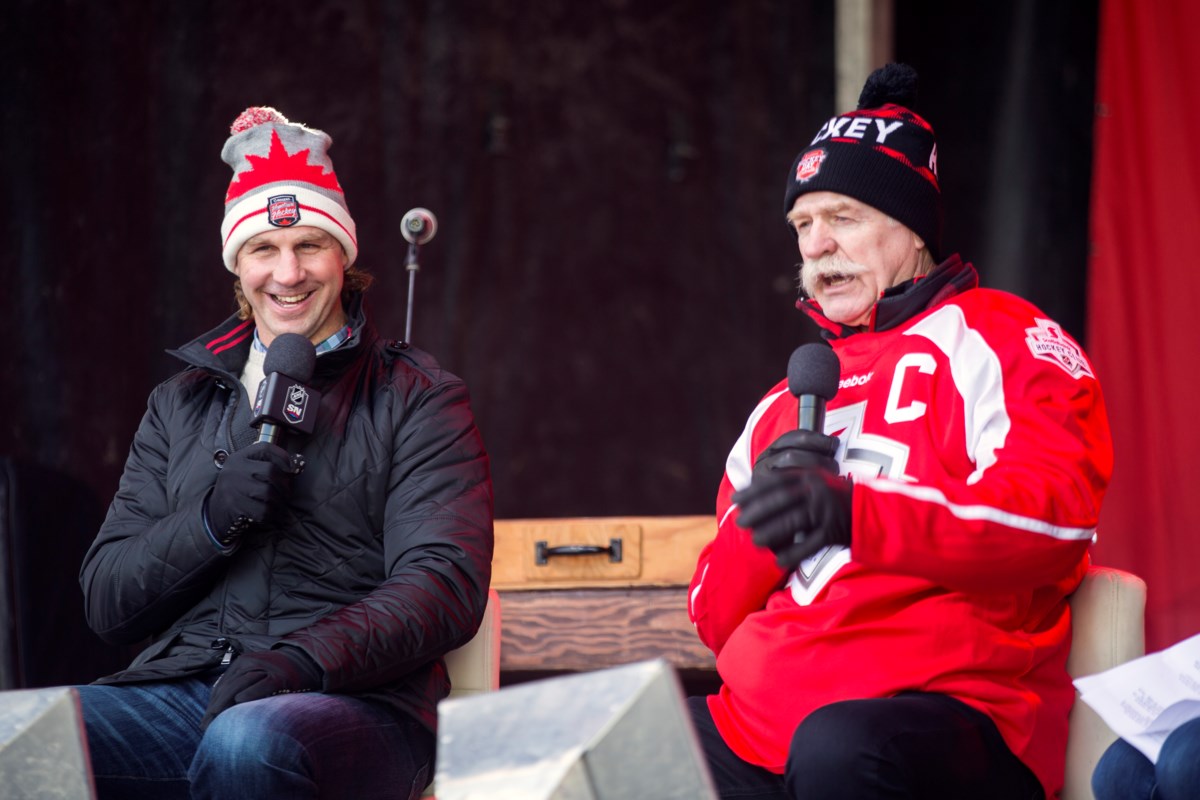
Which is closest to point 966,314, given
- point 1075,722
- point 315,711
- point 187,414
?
point 1075,722

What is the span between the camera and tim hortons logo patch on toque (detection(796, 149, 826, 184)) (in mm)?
2281

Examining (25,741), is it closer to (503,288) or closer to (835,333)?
(835,333)

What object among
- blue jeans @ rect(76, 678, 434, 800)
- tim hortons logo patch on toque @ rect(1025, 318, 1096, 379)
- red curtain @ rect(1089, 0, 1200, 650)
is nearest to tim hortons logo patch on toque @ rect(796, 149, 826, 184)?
tim hortons logo patch on toque @ rect(1025, 318, 1096, 379)

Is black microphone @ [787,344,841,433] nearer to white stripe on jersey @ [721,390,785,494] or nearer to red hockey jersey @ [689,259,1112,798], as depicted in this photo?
red hockey jersey @ [689,259,1112,798]

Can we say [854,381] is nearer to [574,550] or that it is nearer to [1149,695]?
[1149,695]

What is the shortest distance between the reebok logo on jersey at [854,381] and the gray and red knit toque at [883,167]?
0.28 metres

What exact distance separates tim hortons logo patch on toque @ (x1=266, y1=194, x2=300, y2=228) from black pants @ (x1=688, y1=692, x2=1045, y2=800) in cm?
130

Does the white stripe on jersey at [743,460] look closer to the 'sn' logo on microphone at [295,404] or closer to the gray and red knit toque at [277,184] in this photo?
the 'sn' logo on microphone at [295,404]

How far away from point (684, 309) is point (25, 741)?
2877mm

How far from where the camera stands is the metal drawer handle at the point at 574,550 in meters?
3.26

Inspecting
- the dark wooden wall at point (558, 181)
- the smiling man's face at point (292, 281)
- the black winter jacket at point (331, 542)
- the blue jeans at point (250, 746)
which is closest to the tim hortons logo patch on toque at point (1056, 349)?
the black winter jacket at point (331, 542)

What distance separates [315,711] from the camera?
205 cm

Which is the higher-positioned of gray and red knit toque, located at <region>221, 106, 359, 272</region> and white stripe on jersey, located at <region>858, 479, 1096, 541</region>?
gray and red knit toque, located at <region>221, 106, 359, 272</region>

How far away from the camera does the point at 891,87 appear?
237 cm
